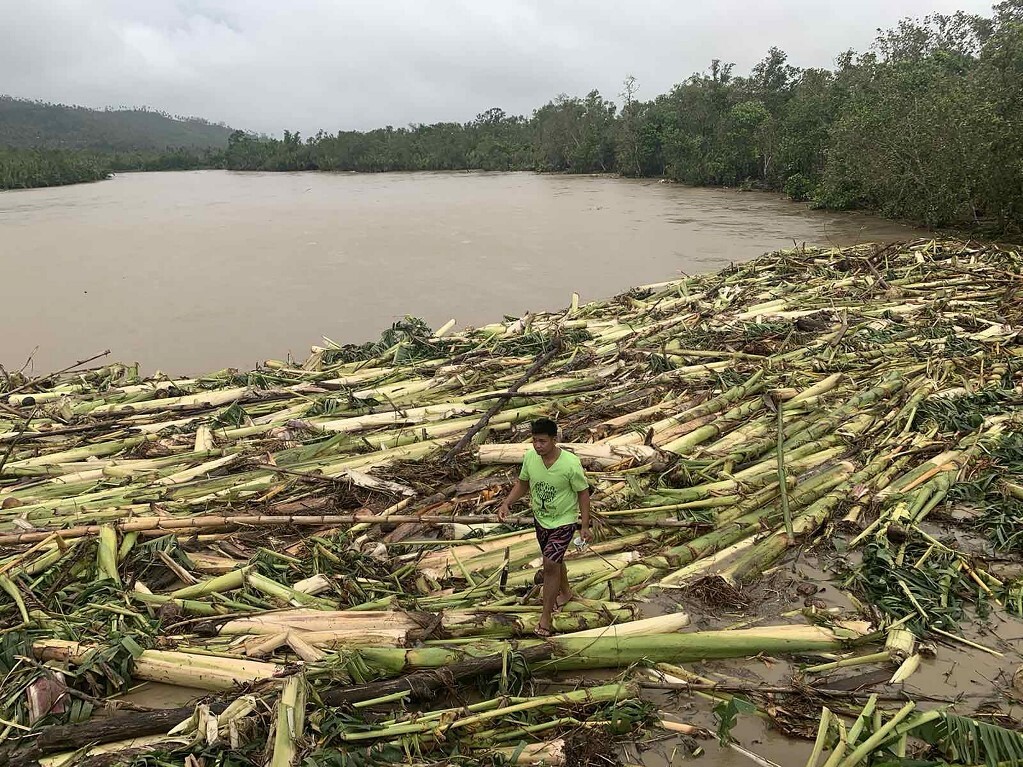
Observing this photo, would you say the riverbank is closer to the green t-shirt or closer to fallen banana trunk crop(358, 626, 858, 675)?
fallen banana trunk crop(358, 626, 858, 675)

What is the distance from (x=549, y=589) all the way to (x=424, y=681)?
2.26 ft

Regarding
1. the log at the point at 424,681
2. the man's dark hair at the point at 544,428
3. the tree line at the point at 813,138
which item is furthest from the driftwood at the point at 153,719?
the tree line at the point at 813,138

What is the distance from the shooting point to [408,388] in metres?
6.00

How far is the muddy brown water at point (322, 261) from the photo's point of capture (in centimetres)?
1059

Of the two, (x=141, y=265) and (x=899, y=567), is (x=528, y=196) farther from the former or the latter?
(x=899, y=567)

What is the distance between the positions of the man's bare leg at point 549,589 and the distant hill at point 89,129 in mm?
101158

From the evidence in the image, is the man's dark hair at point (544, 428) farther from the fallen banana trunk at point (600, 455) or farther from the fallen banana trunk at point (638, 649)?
the fallen banana trunk at point (600, 455)

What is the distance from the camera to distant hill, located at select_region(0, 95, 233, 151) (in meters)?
102

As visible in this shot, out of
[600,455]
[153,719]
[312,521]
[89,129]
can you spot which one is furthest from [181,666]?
[89,129]

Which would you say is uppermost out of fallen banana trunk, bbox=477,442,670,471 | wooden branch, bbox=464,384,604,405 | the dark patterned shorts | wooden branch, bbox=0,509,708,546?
wooden branch, bbox=464,384,604,405

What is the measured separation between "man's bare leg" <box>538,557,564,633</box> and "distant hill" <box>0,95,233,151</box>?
101158mm

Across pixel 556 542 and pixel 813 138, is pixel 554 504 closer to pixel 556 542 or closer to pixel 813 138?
pixel 556 542

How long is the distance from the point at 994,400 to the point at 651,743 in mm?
4540

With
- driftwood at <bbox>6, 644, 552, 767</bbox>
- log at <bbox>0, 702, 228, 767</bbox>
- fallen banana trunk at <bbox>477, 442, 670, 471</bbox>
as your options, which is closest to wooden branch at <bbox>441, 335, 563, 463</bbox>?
fallen banana trunk at <bbox>477, 442, 670, 471</bbox>
